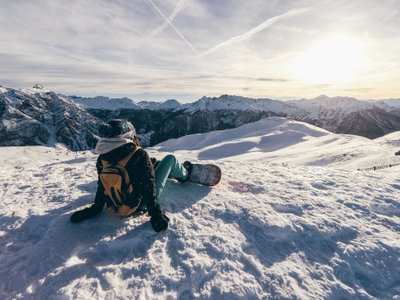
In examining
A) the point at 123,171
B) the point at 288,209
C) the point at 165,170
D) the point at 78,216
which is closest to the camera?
the point at 123,171

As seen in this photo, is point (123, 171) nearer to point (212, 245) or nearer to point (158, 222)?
point (158, 222)

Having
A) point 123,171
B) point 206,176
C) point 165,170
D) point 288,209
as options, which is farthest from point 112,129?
point 288,209

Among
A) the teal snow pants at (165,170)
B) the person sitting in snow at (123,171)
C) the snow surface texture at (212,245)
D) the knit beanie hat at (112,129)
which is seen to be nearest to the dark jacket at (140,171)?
the person sitting in snow at (123,171)

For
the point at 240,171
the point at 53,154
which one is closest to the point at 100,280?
the point at 240,171

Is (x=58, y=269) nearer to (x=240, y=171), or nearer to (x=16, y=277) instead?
(x=16, y=277)

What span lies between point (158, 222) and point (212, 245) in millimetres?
996

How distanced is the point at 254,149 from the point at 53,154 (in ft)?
79.7

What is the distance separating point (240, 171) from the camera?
32.4 feet

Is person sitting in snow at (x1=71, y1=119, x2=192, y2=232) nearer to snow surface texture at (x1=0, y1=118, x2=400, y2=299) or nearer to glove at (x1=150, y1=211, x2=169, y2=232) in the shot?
glove at (x1=150, y1=211, x2=169, y2=232)

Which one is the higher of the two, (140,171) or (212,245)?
(140,171)

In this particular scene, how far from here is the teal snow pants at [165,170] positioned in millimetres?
5966

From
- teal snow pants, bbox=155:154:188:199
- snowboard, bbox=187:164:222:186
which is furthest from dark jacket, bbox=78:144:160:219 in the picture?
snowboard, bbox=187:164:222:186

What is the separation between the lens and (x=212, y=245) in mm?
4863

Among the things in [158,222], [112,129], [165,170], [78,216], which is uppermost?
[112,129]
